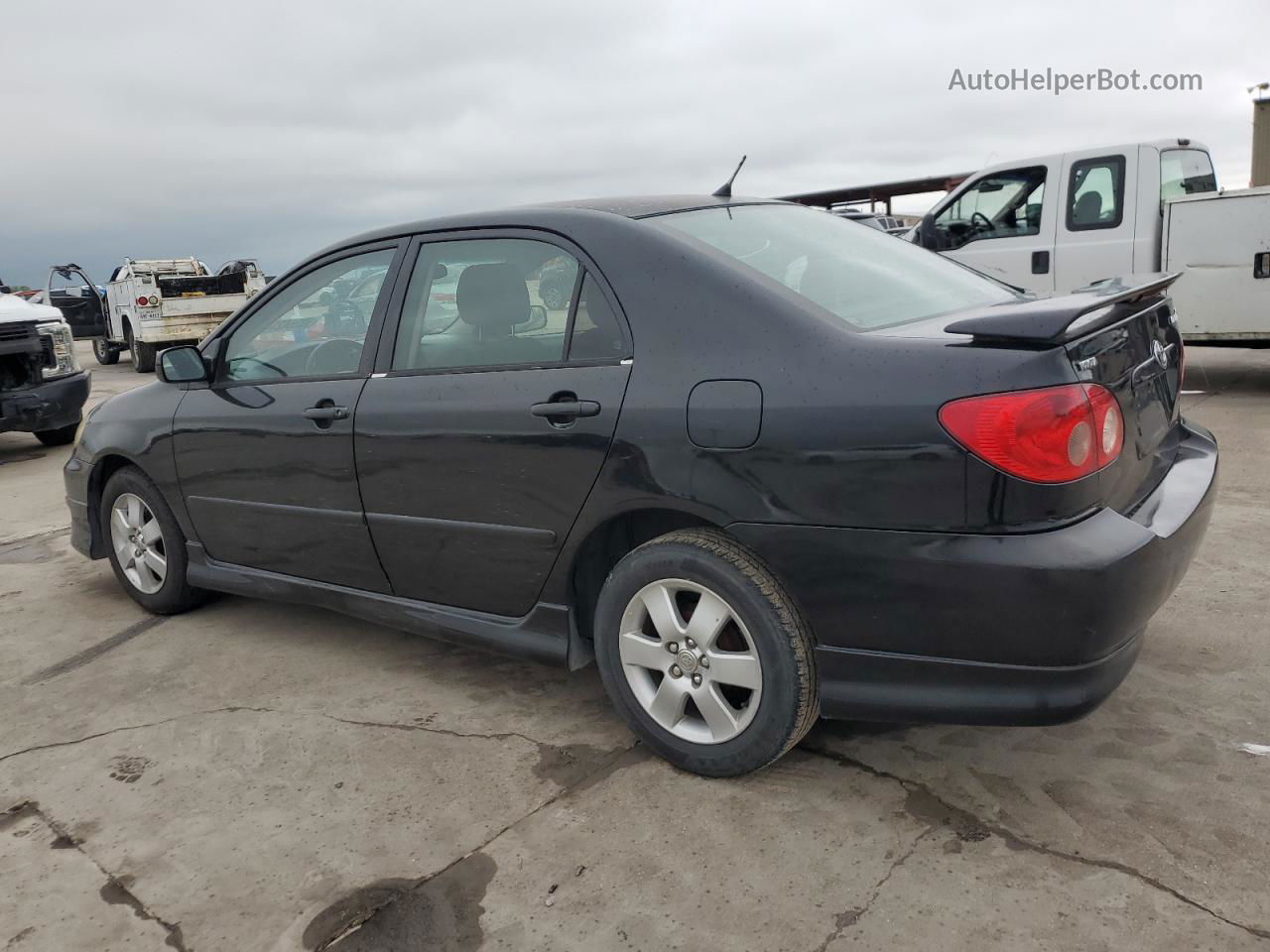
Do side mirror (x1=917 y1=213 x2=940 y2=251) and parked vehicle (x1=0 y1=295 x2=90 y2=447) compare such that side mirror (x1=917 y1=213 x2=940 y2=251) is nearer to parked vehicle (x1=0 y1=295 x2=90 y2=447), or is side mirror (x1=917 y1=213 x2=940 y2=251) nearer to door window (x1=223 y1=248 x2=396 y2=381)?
door window (x1=223 y1=248 x2=396 y2=381)

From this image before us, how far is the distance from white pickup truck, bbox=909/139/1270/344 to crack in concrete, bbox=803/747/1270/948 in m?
6.19

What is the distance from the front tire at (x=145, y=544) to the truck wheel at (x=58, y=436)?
578cm

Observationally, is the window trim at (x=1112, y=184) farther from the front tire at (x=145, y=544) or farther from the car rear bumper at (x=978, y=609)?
the front tire at (x=145, y=544)

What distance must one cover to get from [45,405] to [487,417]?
715 centimetres

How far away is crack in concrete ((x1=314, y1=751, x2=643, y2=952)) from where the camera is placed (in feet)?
7.40

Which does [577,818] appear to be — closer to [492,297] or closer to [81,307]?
[492,297]

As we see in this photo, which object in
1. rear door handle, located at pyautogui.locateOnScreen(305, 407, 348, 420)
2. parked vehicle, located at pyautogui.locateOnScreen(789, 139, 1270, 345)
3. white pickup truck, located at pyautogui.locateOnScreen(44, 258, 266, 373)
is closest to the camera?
rear door handle, located at pyautogui.locateOnScreen(305, 407, 348, 420)

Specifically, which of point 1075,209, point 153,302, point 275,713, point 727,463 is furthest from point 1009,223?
point 153,302

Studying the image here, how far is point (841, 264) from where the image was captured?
10.0 ft

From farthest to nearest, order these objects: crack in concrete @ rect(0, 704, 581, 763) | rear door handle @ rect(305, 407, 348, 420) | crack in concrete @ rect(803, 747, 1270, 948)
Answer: rear door handle @ rect(305, 407, 348, 420)
crack in concrete @ rect(0, 704, 581, 763)
crack in concrete @ rect(803, 747, 1270, 948)

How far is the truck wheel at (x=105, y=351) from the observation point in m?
19.8

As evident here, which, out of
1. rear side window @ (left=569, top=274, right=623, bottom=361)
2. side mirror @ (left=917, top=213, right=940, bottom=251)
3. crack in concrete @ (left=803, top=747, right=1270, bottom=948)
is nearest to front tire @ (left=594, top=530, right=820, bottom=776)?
crack in concrete @ (left=803, top=747, right=1270, bottom=948)

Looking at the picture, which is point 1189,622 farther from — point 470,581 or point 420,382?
point 420,382

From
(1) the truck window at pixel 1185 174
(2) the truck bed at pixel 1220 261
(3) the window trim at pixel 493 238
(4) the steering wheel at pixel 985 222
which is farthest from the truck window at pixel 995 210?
(3) the window trim at pixel 493 238
